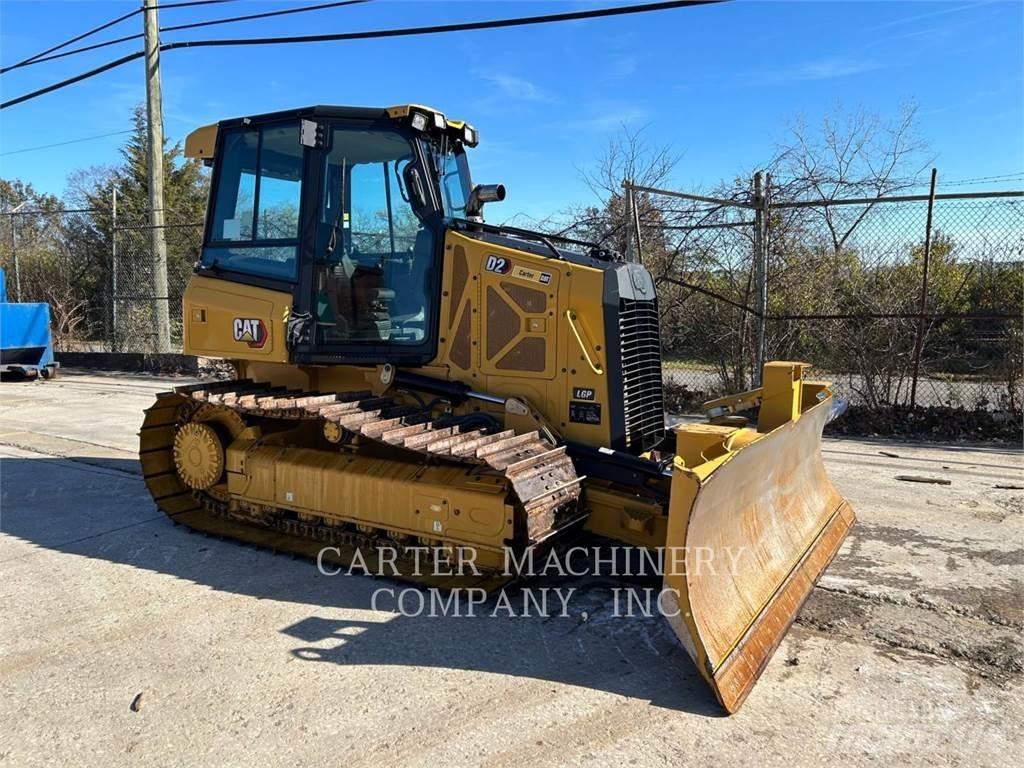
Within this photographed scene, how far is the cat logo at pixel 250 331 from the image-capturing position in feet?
17.7

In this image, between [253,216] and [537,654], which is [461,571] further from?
[253,216]

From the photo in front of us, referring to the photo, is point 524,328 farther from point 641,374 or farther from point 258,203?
point 258,203

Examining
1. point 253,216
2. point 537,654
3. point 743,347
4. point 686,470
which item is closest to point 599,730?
point 537,654

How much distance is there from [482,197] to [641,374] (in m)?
1.62

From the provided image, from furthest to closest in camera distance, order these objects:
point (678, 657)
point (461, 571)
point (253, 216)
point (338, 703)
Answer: point (253, 216)
point (461, 571)
point (678, 657)
point (338, 703)

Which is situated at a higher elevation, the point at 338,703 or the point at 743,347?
the point at 743,347

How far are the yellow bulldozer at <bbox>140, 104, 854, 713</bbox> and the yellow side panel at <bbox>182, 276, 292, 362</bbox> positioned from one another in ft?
0.06

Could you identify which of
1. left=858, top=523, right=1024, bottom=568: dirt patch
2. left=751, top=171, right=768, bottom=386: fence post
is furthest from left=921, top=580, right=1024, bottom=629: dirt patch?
left=751, top=171, right=768, bottom=386: fence post

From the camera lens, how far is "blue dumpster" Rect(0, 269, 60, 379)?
597 inches

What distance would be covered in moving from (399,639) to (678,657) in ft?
4.51

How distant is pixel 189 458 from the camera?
5.67 m

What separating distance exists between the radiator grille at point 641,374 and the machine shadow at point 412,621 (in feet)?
3.36

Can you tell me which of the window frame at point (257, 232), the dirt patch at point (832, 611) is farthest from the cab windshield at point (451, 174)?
the dirt patch at point (832, 611)

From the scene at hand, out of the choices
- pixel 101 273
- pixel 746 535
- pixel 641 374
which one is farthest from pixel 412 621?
pixel 101 273
